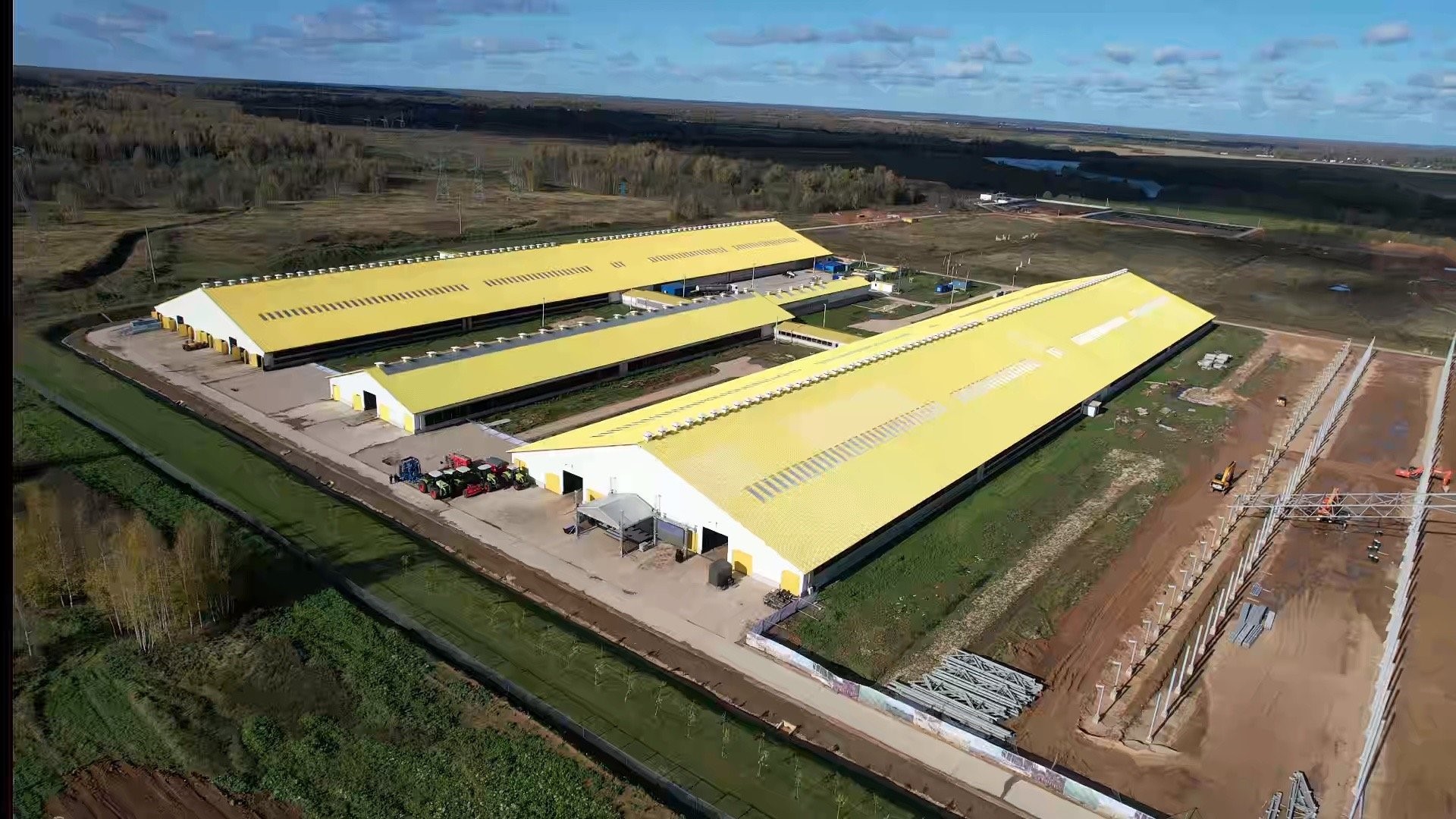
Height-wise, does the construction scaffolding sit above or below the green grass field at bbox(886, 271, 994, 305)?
below

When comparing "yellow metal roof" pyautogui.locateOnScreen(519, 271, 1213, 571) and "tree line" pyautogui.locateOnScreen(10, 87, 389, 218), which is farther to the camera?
"tree line" pyautogui.locateOnScreen(10, 87, 389, 218)

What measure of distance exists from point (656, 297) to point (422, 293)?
1508 centimetres

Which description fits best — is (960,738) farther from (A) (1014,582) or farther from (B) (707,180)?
(B) (707,180)

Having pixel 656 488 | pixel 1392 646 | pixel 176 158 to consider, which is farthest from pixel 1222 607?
pixel 176 158

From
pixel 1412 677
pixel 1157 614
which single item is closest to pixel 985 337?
pixel 1157 614

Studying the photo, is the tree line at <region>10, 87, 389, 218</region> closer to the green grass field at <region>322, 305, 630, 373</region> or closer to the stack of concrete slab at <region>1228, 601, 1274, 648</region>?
the green grass field at <region>322, 305, 630, 373</region>

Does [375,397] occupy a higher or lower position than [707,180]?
lower

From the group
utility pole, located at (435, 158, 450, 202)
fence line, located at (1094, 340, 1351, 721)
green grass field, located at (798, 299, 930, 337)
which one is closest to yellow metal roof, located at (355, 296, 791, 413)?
green grass field, located at (798, 299, 930, 337)

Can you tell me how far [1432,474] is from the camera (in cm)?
3731

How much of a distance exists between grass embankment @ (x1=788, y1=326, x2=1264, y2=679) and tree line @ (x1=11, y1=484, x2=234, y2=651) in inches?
607

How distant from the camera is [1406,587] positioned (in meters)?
28.0

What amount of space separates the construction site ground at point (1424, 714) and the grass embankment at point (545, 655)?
1144 centimetres

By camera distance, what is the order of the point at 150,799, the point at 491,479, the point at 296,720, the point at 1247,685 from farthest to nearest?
the point at 491,479 < the point at 1247,685 < the point at 296,720 < the point at 150,799

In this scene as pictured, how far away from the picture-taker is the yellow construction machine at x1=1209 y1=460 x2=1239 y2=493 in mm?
34406
